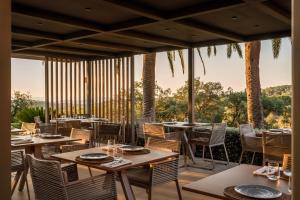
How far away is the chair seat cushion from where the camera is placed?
3.51m

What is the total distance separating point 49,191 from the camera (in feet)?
9.34

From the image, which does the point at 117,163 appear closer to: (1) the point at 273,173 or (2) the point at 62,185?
(2) the point at 62,185

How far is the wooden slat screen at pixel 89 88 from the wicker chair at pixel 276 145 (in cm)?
507

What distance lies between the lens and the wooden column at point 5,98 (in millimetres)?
1840

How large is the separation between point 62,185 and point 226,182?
1.39 metres

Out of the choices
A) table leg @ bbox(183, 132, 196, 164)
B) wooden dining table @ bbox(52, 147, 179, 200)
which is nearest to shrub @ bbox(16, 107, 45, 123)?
table leg @ bbox(183, 132, 196, 164)

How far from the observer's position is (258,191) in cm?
217

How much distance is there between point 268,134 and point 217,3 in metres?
2.26

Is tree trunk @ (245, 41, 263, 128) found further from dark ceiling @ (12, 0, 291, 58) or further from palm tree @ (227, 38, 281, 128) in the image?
dark ceiling @ (12, 0, 291, 58)

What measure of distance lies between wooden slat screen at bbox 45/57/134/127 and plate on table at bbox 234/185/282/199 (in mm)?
7391

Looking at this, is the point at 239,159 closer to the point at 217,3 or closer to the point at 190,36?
the point at 190,36

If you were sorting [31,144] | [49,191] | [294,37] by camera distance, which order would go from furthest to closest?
[31,144] → [49,191] → [294,37]

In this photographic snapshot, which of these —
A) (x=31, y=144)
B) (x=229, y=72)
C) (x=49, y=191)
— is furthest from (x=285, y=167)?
(x=229, y=72)

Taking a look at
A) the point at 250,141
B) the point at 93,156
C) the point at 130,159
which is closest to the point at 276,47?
the point at 250,141
